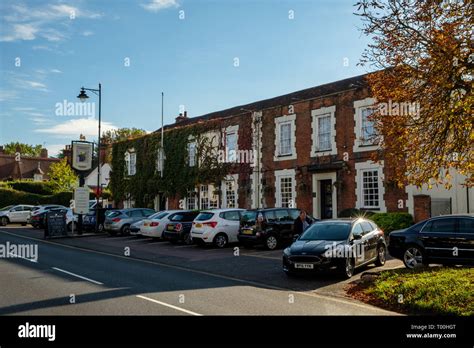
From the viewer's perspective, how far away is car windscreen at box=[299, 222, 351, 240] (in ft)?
41.7

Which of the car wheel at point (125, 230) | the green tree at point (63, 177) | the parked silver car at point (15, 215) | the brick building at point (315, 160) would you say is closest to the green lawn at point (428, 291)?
the brick building at point (315, 160)

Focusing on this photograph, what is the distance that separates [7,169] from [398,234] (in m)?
75.6

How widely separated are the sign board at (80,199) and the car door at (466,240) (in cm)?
2053

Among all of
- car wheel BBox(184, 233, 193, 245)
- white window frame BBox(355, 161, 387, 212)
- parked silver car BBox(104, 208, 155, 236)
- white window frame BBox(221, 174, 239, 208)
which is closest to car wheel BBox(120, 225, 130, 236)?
parked silver car BBox(104, 208, 155, 236)

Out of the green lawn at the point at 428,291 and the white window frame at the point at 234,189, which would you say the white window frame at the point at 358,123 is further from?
the green lawn at the point at 428,291

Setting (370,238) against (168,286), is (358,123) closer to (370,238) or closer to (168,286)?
(370,238)

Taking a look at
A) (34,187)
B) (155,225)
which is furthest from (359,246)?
(34,187)

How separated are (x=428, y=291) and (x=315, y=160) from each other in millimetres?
A: 17280

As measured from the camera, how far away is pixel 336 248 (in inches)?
468

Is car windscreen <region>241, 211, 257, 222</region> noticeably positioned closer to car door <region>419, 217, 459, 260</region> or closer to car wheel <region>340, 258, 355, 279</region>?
car wheel <region>340, 258, 355, 279</region>

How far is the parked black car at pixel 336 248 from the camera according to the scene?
11.8 m

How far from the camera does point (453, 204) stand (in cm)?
2375

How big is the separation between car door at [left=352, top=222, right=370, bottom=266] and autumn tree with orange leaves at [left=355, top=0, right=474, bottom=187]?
2216 mm
